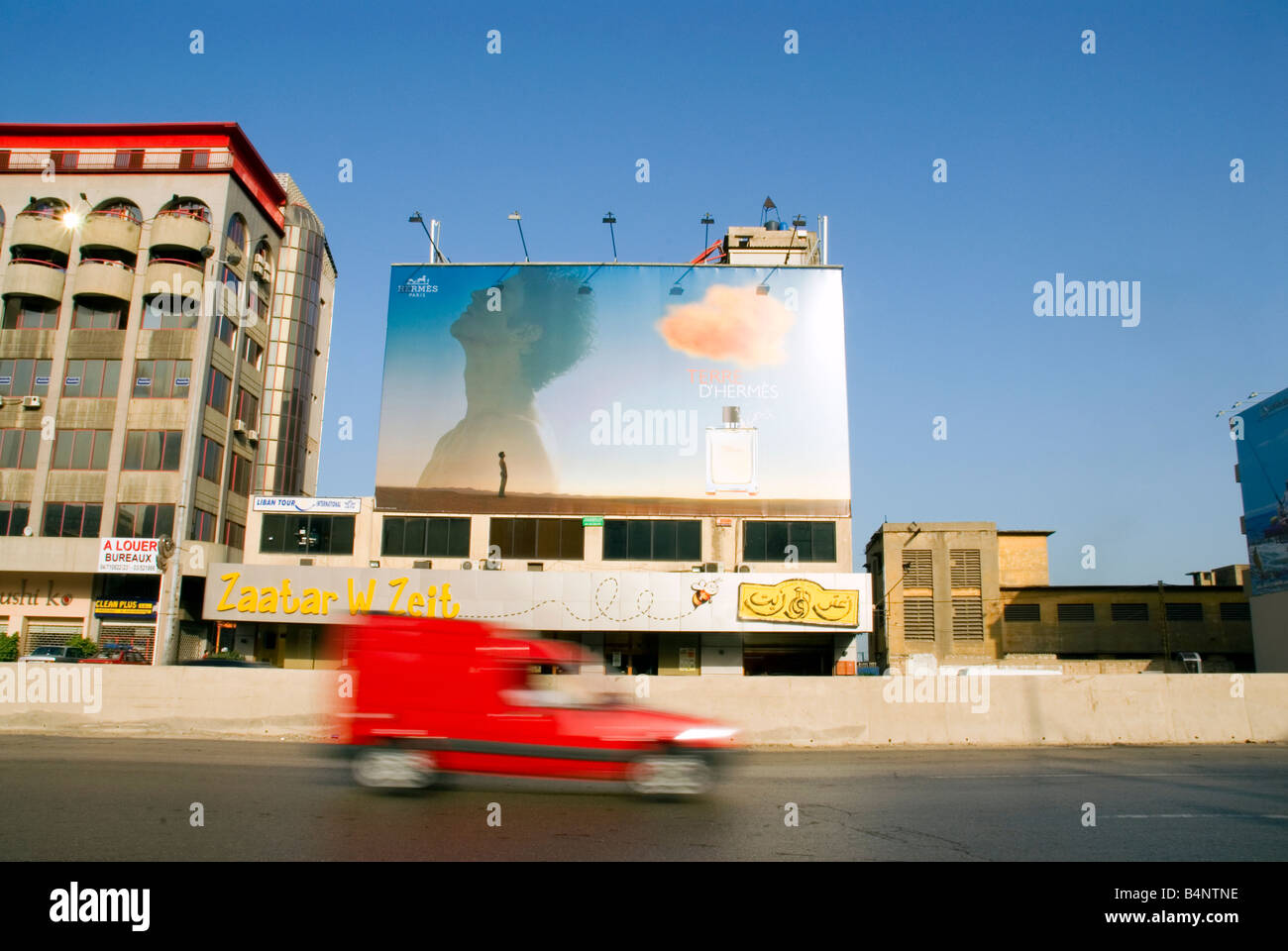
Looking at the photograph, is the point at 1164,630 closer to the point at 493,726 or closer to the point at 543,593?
the point at 543,593

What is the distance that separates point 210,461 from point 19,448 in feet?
30.6

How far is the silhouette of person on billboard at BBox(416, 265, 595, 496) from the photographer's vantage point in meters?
41.9

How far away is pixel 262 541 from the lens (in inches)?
1630

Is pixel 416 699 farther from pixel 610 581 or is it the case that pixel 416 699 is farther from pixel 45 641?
pixel 45 641

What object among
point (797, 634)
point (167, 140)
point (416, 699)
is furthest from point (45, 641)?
point (416, 699)

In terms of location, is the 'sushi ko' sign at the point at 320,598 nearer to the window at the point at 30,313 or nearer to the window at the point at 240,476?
the window at the point at 240,476

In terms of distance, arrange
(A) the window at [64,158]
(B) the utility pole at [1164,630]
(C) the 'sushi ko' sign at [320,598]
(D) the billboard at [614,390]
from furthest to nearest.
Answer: (B) the utility pole at [1164,630], (A) the window at [64,158], (D) the billboard at [614,390], (C) the 'sushi ko' sign at [320,598]

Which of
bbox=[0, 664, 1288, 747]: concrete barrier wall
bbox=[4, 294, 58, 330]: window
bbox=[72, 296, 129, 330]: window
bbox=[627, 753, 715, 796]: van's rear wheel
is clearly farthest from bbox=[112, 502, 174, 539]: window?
bbox=[627, 753, 715, 796]: van's rear wheel

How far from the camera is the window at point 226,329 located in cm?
4691

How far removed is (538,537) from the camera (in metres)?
41.2

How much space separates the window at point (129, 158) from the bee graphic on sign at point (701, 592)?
3824cm

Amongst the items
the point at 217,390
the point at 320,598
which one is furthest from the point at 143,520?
the point at 320,598

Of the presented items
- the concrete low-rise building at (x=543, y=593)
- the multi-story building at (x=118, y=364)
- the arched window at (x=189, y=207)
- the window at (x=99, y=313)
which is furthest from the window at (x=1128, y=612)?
the window at (x=99, y=313)

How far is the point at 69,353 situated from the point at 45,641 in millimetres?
15006
